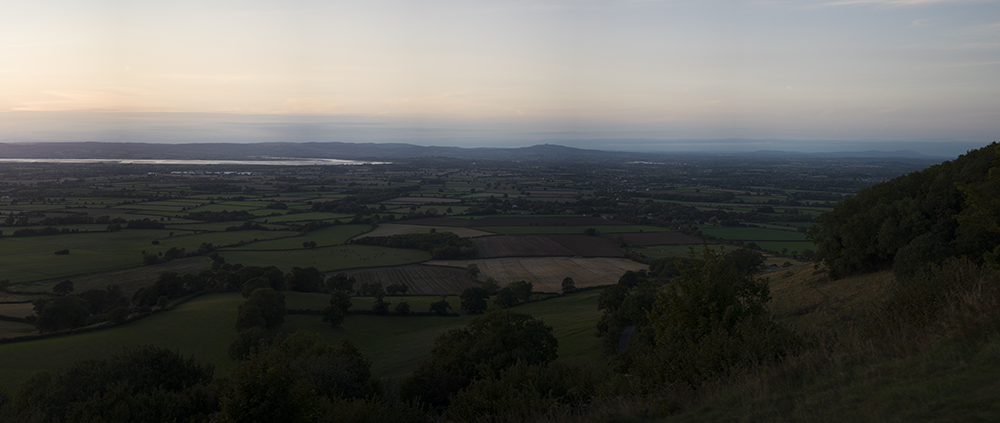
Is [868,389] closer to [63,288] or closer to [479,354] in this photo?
[479,354]

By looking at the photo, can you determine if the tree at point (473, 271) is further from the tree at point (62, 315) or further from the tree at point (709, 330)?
the tree at point (709, 330)

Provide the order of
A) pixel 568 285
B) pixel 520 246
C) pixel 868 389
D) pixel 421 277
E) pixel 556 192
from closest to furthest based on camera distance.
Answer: pixel 868 389
pixel 568 285
pixel 421 277
pixel 520 246
pixel 556 192

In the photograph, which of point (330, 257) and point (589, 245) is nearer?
point (330, 257)

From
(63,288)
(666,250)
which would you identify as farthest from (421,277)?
(666,250)

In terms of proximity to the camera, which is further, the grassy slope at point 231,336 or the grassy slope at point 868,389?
the grassy slope at point 231,336

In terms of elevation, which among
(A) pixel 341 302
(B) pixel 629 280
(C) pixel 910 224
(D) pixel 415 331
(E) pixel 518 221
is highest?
(C) pixel 910 224

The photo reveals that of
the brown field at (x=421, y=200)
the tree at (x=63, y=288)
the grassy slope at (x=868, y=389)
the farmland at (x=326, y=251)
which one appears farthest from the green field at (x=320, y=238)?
the grassy slope at (x=868, y=389)

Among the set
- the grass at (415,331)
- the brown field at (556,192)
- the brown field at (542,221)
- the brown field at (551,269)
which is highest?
the brown field at (556,192)
